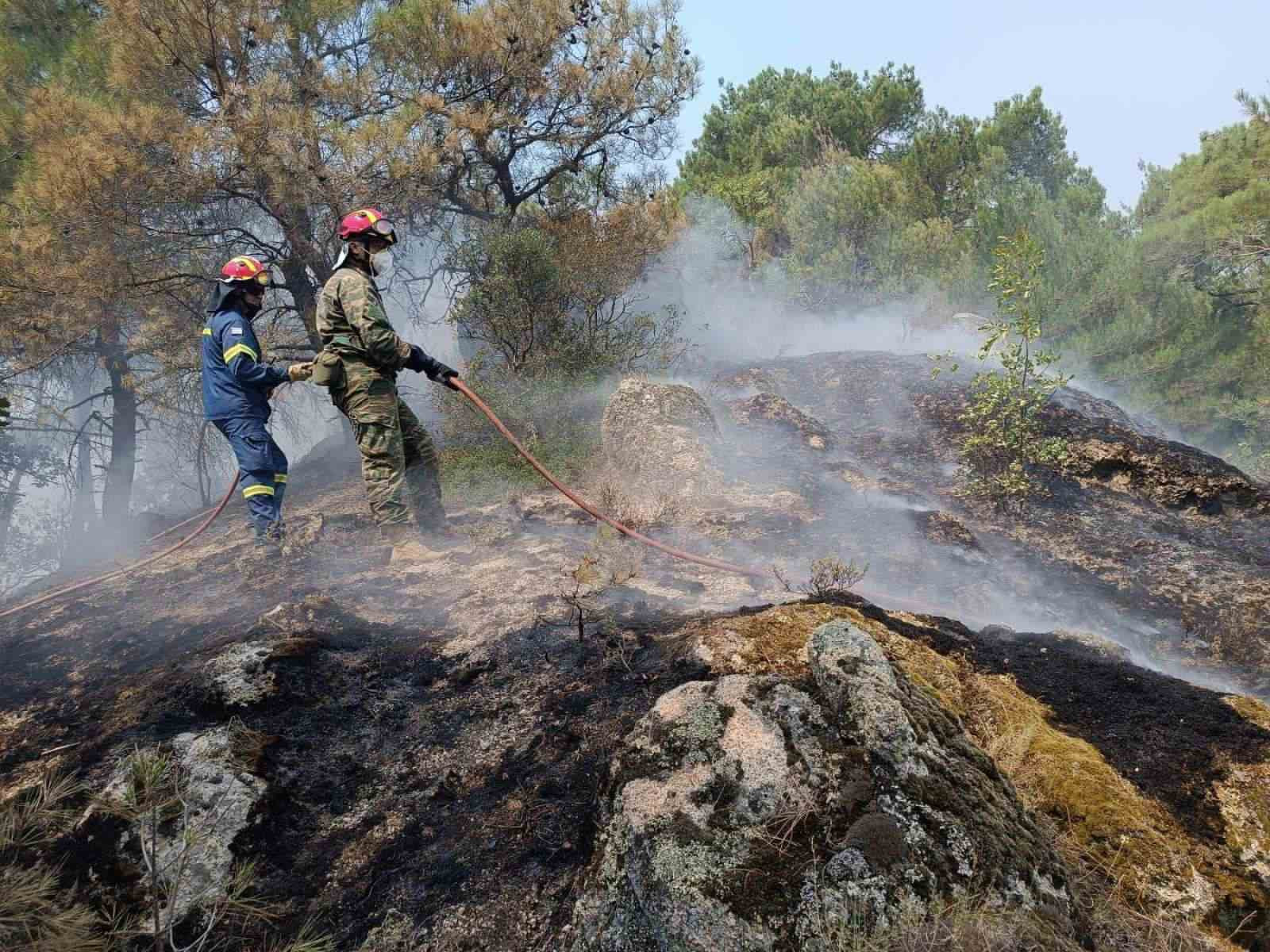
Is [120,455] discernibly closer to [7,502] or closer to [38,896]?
[7,502]

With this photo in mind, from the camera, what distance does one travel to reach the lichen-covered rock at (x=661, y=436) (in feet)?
19.7

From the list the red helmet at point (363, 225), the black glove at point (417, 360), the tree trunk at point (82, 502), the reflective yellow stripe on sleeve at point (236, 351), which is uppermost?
the red helmet at point (363, 225)

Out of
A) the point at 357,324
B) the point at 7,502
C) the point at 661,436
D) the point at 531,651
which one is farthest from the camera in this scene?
the point at 7,502

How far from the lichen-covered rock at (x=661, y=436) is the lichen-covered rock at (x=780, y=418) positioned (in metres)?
1.14

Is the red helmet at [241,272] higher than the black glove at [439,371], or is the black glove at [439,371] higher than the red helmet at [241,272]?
the red helmet at [241,272]

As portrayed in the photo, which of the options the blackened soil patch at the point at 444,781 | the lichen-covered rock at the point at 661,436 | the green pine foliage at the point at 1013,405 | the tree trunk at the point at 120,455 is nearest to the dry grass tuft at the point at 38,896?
the blackened soil patch at the point at 444,781

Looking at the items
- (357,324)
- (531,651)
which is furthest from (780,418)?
(531,651)

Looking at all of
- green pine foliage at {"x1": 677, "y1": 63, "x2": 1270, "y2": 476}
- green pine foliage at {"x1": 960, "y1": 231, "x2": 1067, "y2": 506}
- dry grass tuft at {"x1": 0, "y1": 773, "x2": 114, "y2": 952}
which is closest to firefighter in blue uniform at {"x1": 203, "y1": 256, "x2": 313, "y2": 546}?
dry grass tuft at {"x1": 0, "y1": 773, "x2": 114, "y2": 952}

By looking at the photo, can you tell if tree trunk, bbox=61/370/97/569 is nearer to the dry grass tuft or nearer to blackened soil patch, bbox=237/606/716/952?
blackened soil patch, bbox=237/606/716/952

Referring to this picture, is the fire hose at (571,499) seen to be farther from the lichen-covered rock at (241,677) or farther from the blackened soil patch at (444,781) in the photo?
the lichen-covered rock at (241,677)

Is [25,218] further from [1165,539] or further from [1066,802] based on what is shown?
[1165,539]

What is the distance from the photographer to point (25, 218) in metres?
7.45

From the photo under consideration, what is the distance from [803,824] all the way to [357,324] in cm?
391

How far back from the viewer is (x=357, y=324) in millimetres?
4398
